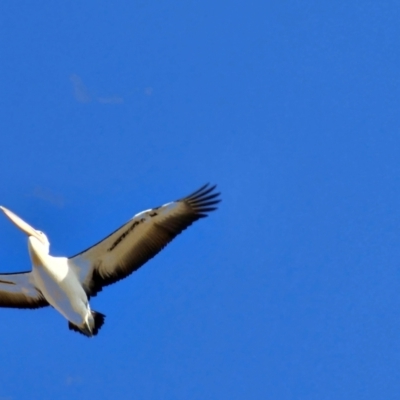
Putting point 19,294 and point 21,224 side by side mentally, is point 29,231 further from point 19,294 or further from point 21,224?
point 19,294

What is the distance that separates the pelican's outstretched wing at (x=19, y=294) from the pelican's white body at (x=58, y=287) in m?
0.58

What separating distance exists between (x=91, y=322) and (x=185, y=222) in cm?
227

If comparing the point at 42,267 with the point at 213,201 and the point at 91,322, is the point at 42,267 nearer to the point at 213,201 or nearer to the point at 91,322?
the point at 91,322

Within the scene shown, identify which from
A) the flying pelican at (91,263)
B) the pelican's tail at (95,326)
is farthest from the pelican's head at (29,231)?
the pelican's tail at (95,326)

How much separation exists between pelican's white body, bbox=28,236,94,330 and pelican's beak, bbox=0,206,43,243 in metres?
A: 0.50

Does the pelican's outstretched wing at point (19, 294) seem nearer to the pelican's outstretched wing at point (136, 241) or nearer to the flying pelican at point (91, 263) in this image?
the flying pelican at point (91, 263)

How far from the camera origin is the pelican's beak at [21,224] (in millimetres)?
22078

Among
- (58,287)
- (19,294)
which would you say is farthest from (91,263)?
(19,294)

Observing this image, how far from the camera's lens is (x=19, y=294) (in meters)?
22.2

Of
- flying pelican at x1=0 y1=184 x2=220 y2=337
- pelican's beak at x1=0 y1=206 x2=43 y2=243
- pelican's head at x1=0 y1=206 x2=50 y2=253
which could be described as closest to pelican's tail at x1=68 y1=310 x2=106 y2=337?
flying pelican at x1=0 y1=184 x2=220 y2=337

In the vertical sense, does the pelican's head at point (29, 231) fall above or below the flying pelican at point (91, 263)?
above

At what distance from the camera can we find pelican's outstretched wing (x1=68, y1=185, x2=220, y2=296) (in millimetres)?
21078

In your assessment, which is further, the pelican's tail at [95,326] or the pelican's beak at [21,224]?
the pelican's beak at [21,224]

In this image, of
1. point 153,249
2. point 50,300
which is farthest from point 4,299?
point 153,249
